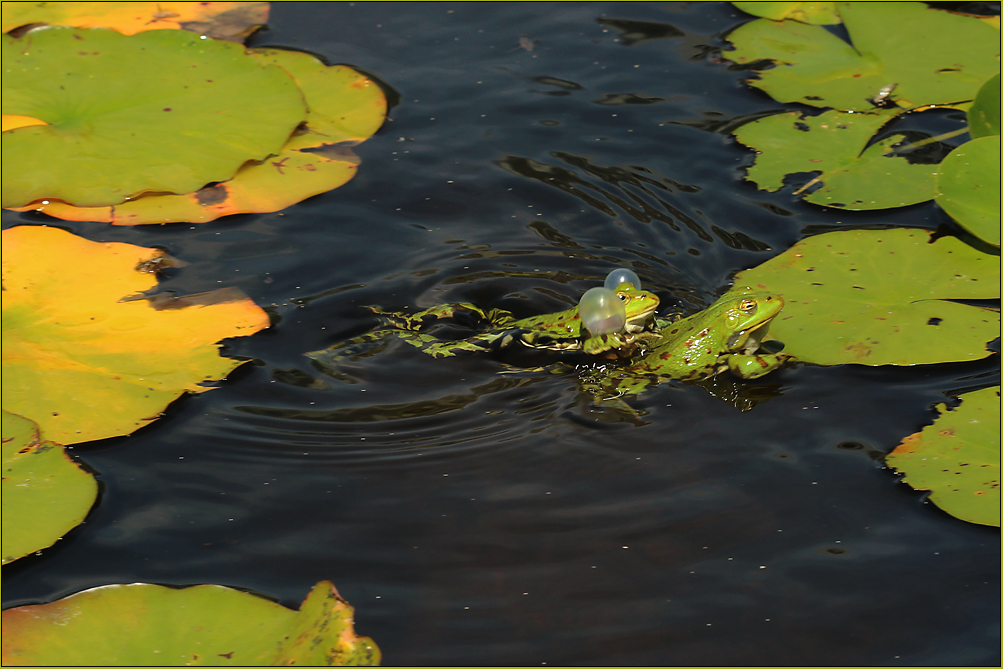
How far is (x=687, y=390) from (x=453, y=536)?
4.72ft

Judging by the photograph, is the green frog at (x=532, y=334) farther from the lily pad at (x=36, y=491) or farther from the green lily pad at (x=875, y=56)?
the green lily pad at (x=875, y=56)

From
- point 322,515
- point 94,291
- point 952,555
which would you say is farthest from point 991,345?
point 94,291

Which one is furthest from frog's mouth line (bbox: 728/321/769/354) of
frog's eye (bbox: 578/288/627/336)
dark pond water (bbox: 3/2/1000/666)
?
frog's eye (bbox: 578/288/627/336)

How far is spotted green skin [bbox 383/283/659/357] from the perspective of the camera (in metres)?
4.18

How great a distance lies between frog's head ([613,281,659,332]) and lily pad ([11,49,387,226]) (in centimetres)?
210

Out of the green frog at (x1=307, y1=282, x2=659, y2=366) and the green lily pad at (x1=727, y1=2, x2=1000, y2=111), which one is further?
the green lily pad at (x1=727, y1=2, x2=1000, y2=111)

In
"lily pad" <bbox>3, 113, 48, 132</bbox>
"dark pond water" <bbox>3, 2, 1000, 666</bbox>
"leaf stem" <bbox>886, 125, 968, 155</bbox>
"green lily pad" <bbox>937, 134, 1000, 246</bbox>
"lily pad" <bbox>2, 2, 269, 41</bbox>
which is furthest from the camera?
"lily pad" <bbox>2, 2, 269, 41</bbox>

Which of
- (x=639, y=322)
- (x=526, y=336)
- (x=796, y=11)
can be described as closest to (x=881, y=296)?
(x=639, y=322)

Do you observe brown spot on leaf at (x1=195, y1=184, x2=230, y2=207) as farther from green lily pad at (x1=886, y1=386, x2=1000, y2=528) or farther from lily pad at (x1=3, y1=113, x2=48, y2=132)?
green lily pad at (x1=886, y1=386, x2=1000, y2=528)

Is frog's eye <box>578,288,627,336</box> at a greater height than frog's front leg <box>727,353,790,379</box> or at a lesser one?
greater

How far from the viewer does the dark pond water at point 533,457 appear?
10.0 ft

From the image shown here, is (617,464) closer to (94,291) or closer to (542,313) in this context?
(542,313)

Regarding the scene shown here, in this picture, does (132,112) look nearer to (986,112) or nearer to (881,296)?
(881,296)

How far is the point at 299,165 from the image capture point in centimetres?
539
